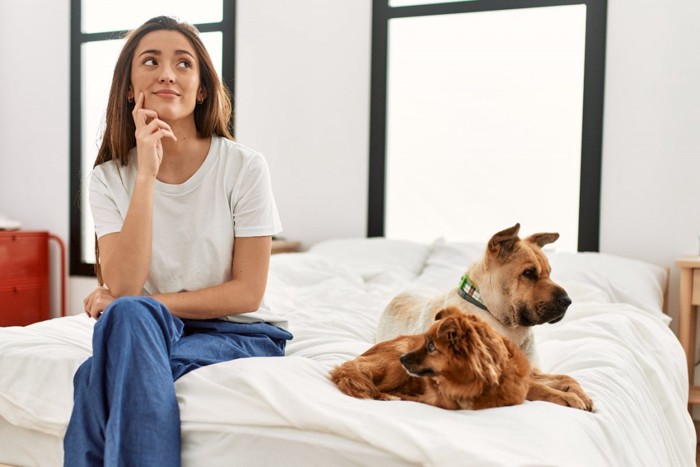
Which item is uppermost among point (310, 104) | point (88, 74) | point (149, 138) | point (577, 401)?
point (88, 74)

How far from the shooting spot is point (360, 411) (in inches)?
43.0

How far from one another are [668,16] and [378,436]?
285 cm

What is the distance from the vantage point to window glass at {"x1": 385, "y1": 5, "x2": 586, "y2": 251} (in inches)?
131

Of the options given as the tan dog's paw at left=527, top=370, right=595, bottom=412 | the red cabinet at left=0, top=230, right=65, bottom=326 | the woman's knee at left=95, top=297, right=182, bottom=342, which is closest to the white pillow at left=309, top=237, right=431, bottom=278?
the tan dog's paw at left=527, top=370, right=595, bottom=412

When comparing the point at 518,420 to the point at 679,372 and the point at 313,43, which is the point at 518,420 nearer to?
the point at 679,372

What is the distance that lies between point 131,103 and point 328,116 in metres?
2.21

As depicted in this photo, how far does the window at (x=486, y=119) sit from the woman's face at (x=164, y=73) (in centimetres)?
217

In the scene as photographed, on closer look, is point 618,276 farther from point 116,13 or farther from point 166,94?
point 116,13

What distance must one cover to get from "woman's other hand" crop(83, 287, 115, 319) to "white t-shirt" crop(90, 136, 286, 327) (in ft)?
0.36

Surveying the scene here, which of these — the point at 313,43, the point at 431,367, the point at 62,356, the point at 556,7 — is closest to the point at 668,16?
the point at 556,7

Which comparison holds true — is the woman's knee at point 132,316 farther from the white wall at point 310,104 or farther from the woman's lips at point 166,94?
the white wall at point 310,104

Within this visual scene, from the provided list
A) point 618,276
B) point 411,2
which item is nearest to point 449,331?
point 618,276

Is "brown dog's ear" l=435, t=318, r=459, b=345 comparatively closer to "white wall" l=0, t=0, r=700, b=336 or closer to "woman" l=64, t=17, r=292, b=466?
"woman" l=64, t=17, r=292, b=466

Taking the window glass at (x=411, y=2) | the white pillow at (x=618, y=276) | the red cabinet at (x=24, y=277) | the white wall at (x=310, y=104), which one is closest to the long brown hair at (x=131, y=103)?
the white pillow at (x=618, y=276)
